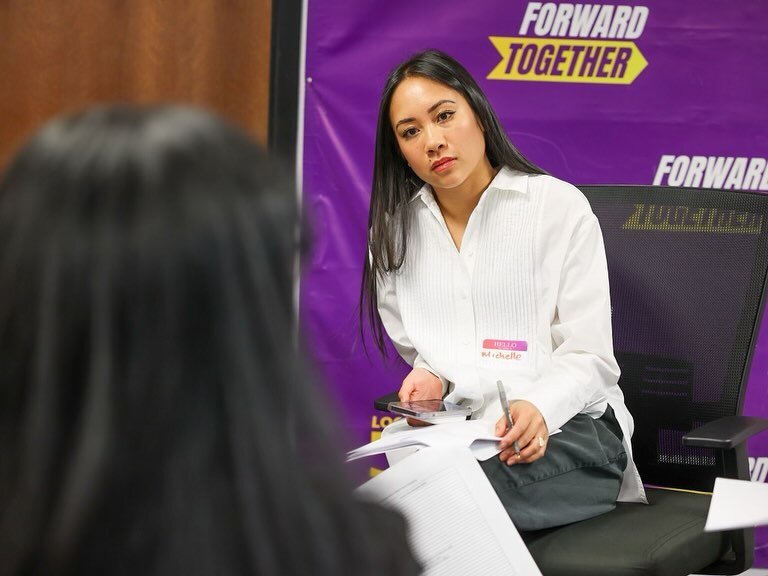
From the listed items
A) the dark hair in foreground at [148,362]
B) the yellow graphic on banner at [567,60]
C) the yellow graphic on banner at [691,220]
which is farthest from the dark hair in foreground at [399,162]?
the dark hair in foreground at [148,362]

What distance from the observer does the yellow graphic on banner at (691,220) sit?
187 centimetres

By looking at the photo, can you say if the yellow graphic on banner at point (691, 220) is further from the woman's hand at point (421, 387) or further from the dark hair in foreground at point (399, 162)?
the woman's hand at point (421, 387)

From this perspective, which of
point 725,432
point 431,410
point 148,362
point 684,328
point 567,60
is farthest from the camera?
point 567,60

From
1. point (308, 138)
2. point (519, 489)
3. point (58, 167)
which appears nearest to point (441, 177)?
point (519, 489)

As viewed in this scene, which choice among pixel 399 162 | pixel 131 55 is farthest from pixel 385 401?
pixel 131 55

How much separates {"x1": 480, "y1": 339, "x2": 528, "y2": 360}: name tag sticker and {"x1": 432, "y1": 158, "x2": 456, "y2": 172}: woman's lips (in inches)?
14.6

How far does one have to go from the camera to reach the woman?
1.72 metres

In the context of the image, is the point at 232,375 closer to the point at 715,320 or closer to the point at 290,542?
the point at 290,542

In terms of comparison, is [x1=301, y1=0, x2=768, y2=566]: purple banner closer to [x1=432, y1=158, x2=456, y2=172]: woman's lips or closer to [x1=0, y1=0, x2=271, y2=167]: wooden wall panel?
[x1=0, y1=0, x2=271, y2=167]: wooden wall panel

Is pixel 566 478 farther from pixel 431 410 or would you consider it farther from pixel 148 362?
pixel 148 362

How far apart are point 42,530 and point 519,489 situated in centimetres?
118

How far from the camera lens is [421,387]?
6.41ft

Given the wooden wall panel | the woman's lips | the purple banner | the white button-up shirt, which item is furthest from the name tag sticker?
the wooden wall panel

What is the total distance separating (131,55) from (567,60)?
1.35 metres
